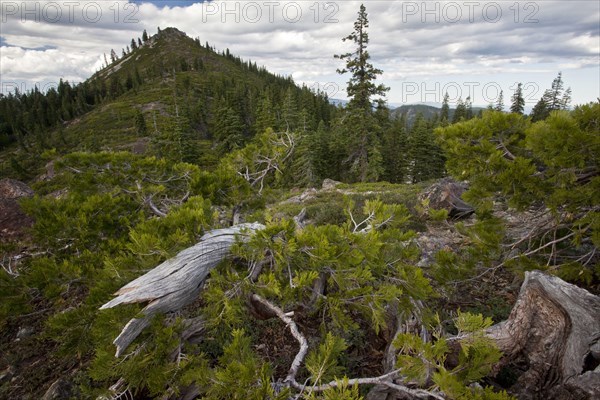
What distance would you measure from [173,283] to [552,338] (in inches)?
200

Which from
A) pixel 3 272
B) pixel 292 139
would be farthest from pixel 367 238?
pixel 3 272

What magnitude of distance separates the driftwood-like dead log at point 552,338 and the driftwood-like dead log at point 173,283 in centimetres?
405

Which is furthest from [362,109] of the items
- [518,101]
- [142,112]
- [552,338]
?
[142,112]

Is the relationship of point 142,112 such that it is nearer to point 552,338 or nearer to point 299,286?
point 299,286

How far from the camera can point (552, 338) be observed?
4.34 metres

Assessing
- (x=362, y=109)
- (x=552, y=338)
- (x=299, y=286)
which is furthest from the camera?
(x=362, y=109)

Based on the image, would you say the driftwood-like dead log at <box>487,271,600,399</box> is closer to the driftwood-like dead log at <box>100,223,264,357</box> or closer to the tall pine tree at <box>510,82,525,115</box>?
the driftwood-like dead log at <box>100,223,264,357</box>

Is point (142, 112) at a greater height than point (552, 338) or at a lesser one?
greater

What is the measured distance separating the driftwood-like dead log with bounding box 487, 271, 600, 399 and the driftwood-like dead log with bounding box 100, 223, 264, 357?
13.3 feet

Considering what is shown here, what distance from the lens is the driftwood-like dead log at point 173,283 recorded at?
3607 mm

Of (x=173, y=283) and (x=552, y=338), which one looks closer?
(x=173, y=283)

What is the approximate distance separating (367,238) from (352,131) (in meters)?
23.6

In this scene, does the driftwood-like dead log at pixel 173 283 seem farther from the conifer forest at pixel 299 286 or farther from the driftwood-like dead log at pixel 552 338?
the driftwood-like dead log at pixel 552 338

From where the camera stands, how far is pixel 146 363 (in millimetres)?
3580
